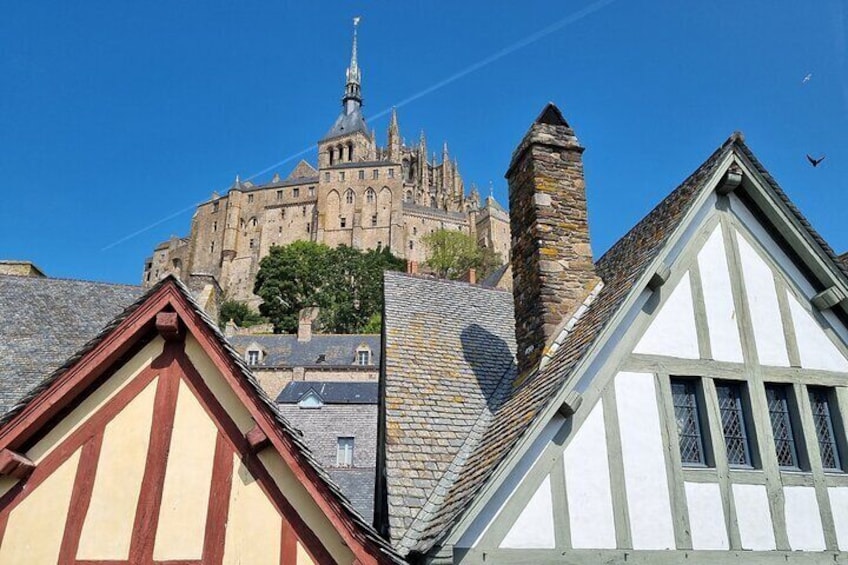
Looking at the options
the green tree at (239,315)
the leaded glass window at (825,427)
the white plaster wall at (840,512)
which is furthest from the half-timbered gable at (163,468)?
the green tree at (239,315)

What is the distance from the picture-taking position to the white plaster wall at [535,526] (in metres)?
5.63

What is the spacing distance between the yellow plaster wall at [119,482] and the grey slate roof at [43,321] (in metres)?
5.35

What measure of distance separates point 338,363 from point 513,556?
44.7 m

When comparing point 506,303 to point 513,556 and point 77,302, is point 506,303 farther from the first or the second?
point 77,302

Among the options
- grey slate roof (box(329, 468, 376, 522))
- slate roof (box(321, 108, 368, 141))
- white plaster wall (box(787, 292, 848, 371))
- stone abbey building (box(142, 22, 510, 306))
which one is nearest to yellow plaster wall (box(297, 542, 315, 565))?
white plaster wall (box(787, 292, 848, 371))

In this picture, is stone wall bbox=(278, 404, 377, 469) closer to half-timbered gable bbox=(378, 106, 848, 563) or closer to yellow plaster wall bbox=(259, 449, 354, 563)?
half-timbered gable bbox=(378, 106, 848, 563)

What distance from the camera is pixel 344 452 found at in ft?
89.8

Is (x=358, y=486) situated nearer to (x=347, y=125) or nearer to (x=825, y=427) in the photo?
(x=825, y=427)

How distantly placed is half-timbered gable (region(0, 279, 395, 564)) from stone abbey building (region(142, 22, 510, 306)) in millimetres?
100071

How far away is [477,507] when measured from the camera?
538 cm

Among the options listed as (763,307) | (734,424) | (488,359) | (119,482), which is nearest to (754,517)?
(734,424)

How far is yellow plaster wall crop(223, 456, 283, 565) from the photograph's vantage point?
18.0 feet

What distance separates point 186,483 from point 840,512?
6.13m

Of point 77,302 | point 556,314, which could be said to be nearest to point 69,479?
point 556,314
